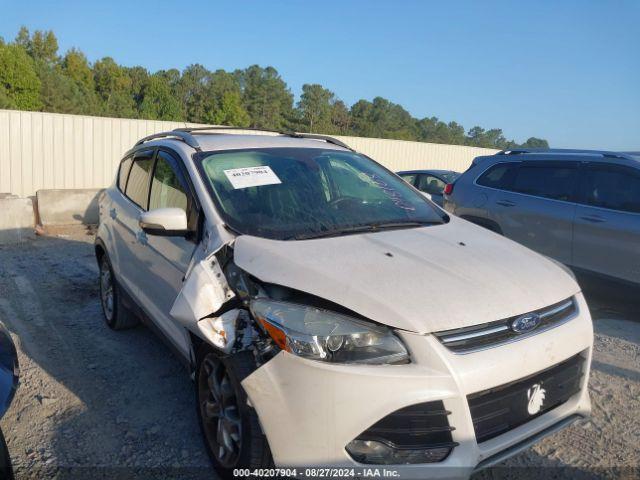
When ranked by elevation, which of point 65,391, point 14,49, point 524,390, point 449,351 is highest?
point 14,49

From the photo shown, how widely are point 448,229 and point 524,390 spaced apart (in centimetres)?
117

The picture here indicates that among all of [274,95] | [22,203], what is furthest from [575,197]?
[274,95]

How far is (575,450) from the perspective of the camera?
2947mm

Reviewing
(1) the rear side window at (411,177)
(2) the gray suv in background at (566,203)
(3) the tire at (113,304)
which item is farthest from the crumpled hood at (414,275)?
(1) the rear side window at (411,177)

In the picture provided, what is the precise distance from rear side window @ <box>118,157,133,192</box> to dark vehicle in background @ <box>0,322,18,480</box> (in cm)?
255

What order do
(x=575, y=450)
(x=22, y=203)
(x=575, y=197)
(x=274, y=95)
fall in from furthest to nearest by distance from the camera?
1. (x=274, y=95)
2. (x=22, y=203)
3. (x=575, y=197)
4. (x=575, y=450)

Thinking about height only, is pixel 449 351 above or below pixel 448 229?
below

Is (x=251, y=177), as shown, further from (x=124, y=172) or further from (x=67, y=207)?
(x=67, y=207)

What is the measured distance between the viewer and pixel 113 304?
4.63 m

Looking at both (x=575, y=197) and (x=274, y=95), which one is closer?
(x=575, y=197)

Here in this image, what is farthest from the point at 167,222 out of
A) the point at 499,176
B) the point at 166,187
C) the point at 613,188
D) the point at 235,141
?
the point at 499,176

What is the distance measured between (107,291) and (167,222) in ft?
7.74

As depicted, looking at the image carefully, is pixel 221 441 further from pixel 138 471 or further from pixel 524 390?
pixel 524 390

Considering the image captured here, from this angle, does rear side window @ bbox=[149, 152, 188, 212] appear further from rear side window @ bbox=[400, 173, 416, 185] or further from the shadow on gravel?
rear side window @ bbox=[400, 173, 416, 185]
